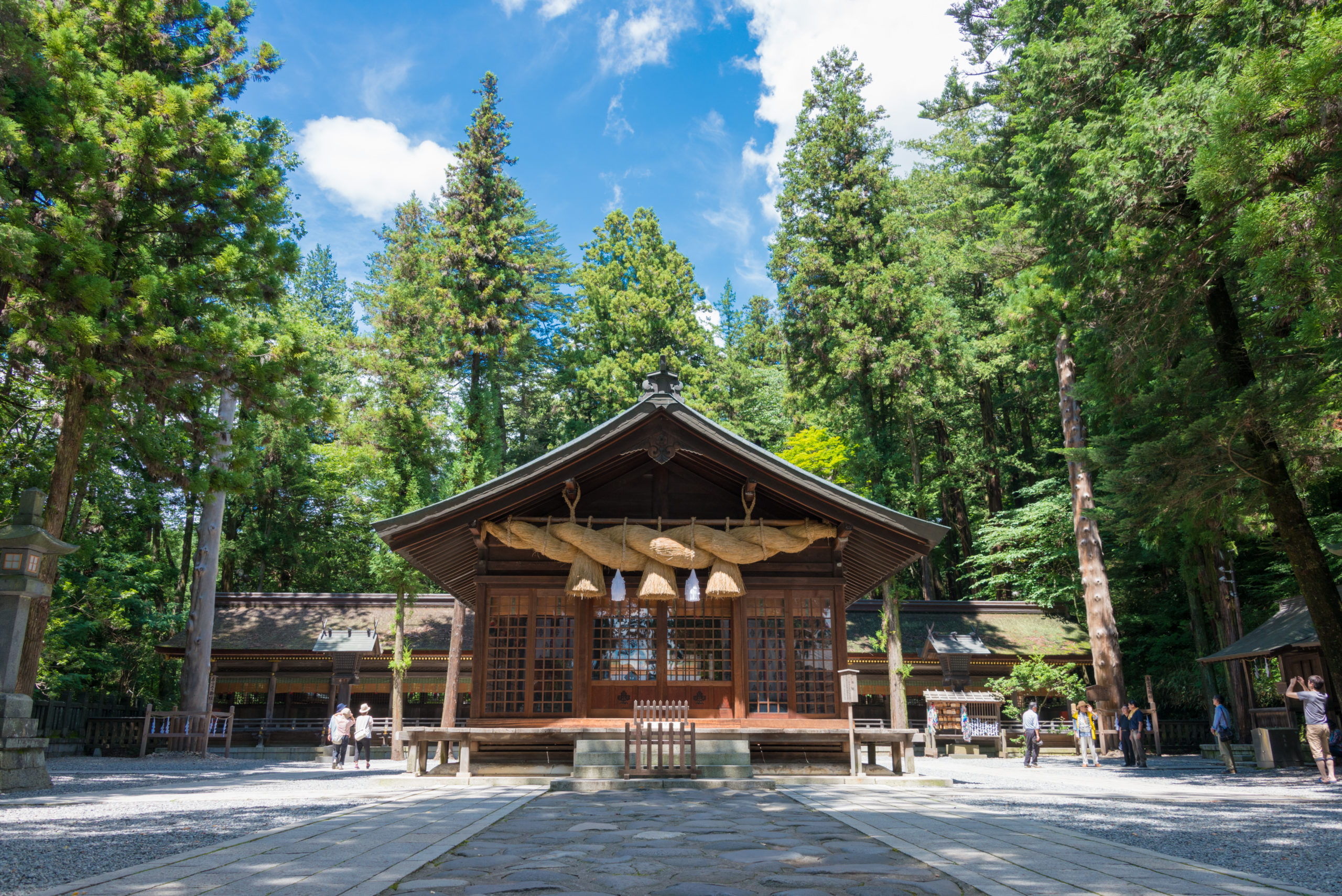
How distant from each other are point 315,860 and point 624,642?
23.8 ft

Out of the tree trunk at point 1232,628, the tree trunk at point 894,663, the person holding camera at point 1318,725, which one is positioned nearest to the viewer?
the person holding camera at point 1318,725

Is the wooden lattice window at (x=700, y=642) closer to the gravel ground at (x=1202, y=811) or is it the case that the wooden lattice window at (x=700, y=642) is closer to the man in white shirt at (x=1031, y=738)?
the gravel ground at (x=1202, y=811)

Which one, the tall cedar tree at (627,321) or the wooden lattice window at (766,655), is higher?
the tall cedar tree at (627,321)

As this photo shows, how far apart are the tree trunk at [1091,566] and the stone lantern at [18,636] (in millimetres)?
20062

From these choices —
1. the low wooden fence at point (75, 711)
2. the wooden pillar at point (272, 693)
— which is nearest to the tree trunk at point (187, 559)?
the low wooden fence at point (75, 711)

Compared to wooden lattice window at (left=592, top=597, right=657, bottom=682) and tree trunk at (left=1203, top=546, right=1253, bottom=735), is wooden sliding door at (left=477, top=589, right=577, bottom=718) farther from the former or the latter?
tree trunk at (left=1203, top=546, right=1253, bottom=735)

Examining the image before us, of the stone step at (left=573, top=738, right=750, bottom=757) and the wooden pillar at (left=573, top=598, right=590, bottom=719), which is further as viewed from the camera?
the wooden pillar at (left=573, top=598, right=590, bottom=719)

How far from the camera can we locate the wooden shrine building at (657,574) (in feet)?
36.7

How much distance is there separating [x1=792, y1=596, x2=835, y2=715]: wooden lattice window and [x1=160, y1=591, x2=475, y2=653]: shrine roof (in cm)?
1635

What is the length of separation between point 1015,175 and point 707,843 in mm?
14892

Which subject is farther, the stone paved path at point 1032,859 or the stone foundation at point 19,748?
the stone foundation at point 19,748

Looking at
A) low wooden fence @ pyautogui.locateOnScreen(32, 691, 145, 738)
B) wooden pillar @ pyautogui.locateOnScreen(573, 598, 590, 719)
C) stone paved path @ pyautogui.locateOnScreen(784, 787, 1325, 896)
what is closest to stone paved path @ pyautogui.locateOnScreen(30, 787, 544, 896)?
stone paved path @ pyautogui.locateOnScreen(784, 787, 1325, 896)

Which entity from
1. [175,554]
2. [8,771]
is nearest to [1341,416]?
[8,771]

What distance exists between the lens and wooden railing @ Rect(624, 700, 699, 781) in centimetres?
972
